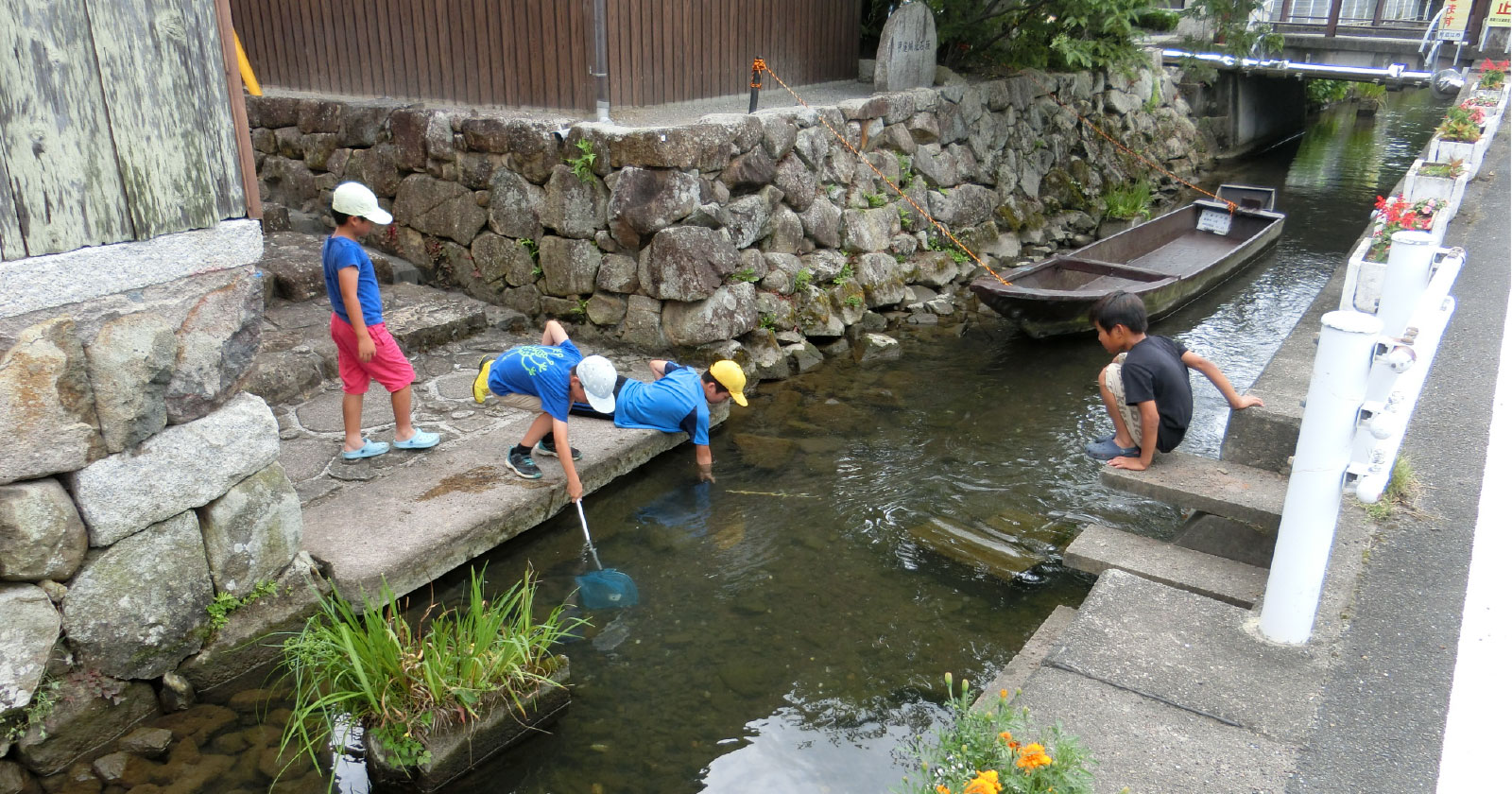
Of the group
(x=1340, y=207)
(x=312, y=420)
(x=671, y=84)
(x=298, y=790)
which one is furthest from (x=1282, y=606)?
(x=1340, y=207)

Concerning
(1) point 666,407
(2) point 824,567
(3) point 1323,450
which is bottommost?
(2) point 824,567

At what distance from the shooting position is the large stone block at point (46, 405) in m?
3.38

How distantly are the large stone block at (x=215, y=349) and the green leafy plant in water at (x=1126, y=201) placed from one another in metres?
11.9

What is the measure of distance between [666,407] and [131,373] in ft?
9.16

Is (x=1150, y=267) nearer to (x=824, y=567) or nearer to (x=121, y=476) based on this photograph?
(x=824, y=567)

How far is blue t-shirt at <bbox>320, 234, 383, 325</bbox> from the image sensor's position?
16.5 ft

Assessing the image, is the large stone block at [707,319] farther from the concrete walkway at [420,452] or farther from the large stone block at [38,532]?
the large stone block at [38,532]

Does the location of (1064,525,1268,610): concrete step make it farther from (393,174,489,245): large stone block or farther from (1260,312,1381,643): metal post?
(393,174,489,245): large stone block

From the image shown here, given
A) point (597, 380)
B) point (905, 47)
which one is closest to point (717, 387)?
point (597, 380)

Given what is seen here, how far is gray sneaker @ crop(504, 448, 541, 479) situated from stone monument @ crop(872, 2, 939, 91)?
652 centimetres

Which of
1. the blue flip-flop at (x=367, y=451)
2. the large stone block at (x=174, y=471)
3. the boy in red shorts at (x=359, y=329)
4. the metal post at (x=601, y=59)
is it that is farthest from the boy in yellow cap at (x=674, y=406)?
the metal post at (x=601, y=59)

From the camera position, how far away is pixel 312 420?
241 inches

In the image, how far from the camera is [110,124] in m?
3.59

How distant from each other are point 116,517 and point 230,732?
3.33ft
